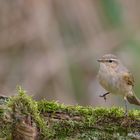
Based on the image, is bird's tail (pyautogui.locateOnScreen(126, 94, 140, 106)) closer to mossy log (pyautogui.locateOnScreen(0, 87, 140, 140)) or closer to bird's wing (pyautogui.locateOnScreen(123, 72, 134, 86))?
bird's wing (pyautogui.locateOnScreen(123, 72, 134, 86))

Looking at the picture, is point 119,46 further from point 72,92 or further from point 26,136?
point 26,136

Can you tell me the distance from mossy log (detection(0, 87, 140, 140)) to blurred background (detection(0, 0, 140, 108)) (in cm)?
374

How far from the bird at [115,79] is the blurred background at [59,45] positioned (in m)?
2.08

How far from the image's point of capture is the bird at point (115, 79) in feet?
20.6

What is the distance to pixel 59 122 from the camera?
4797 mm

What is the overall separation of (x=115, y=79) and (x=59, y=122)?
164 centimetres

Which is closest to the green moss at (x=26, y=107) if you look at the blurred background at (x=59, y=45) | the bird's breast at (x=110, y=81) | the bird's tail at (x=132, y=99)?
the bird's breast at (x=110, y=81)

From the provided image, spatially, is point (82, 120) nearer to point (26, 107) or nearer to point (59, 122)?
point (59, 122)

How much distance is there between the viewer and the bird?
6.27m

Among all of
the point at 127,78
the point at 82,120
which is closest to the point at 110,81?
the point at 127,78

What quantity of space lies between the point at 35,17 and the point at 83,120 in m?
4.36

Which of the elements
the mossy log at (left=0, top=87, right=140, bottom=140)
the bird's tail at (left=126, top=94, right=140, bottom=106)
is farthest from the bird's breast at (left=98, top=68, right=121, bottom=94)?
the mossy log at (left=0, top=87, right=140, bottom=140)

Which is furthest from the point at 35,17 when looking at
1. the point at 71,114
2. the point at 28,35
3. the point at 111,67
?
the point at 71,114

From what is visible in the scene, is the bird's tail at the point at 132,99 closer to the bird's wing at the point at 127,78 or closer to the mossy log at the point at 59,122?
the bird's wing at the point at 127,78
